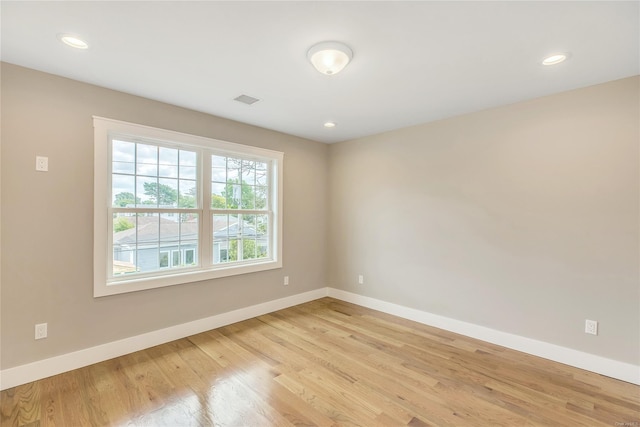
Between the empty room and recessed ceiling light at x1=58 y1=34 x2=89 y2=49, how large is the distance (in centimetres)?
1

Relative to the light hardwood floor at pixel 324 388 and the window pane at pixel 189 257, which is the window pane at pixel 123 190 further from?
the light hardwood floor at pixel 324 388

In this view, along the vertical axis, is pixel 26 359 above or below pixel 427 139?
below

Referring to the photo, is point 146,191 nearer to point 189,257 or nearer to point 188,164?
point 188,164

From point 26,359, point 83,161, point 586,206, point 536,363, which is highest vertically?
point 83,161

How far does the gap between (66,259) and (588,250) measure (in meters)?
4.61

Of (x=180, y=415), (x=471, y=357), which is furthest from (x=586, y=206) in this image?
(x=180, y=415)

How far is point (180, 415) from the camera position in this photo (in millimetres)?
1927

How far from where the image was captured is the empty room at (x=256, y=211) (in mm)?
1881

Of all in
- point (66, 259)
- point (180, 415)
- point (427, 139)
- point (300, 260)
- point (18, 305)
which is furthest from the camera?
point (300, 260)

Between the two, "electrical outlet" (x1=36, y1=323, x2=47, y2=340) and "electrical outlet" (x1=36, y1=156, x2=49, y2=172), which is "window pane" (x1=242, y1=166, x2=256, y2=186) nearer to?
"electrical outlet" (x1=36, y1=156, x2=49, y2=172)

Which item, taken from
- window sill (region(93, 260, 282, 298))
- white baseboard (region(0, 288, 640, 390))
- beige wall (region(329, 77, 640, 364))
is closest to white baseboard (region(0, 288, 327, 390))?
white baseboard (region(0, 288, 640, 390))

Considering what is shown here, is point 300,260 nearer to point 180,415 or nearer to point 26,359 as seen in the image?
point 180,415

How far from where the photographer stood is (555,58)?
2.12m

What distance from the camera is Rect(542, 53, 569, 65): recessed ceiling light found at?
208 cm
